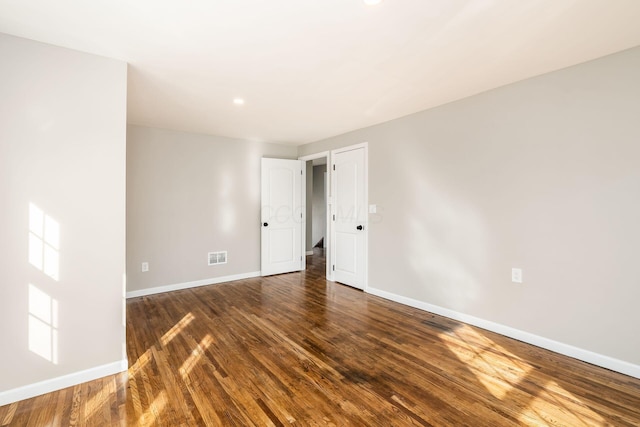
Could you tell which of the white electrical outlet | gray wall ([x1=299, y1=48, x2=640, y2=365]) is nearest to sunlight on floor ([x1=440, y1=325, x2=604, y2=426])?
gray wall ([x1=299, y1=48, x2=640, y2=365])

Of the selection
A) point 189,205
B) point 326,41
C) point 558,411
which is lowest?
point 558,411

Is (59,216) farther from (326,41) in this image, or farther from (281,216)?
(281,216)

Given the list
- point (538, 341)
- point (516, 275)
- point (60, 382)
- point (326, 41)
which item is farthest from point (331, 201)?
point (60, 382)

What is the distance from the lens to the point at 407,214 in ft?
12.4

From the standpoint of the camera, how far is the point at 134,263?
412 centimetres

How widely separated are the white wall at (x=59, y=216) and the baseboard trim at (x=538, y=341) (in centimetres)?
311

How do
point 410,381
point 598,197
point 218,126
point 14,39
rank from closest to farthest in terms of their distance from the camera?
point 14,39 → point 410,381 → point 598,197 → point 218,126

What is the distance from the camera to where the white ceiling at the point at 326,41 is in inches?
67.6

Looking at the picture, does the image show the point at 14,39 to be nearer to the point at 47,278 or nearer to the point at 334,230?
the point at 47,278

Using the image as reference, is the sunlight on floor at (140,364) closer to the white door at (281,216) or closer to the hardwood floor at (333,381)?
the hardwood floor at (333,381)

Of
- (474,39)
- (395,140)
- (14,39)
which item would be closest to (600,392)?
(474,39)

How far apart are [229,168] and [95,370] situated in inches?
133

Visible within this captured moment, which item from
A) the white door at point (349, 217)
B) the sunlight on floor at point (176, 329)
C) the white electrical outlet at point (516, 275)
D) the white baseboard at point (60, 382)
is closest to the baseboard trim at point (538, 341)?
the white electrical outlet at point (516, 275)

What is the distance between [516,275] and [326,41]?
2.67m
